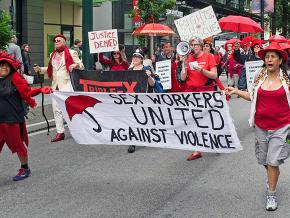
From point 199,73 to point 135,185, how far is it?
2.09 m

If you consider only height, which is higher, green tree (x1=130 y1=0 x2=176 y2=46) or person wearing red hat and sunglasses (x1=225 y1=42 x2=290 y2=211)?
green tree (x1=130 y1=0 x2=176 y2=46)

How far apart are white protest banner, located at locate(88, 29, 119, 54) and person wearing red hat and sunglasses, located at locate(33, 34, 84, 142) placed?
2.83 m

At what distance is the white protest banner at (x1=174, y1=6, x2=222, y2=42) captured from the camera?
1116 centimetres

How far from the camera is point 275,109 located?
17.7 feet

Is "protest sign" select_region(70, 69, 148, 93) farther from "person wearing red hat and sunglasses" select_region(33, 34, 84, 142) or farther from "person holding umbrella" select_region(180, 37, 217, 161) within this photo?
"person holding umbrella" select_region(180, 37, 217, 161)

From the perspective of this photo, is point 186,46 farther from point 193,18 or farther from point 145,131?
point 193,18

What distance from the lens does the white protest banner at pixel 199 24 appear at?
1116cm

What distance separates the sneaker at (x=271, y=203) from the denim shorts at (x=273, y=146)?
13.1 inches

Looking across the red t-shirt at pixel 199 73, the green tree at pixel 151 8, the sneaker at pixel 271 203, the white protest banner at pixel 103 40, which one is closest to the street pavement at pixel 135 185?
the sneaker at pixel 271 203

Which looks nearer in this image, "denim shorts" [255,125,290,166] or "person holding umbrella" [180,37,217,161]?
"denim shorts" [255,125,290,166]

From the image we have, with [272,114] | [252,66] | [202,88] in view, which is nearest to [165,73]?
[252,66]

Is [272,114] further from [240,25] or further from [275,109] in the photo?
[240,25]

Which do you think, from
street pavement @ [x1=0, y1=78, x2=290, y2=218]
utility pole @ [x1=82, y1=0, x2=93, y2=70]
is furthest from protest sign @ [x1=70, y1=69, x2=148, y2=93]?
utility pole @ [x1=82, y1=0, x2=93, y2=70]

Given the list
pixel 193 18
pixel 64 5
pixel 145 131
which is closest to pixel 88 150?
pixel 145 131
